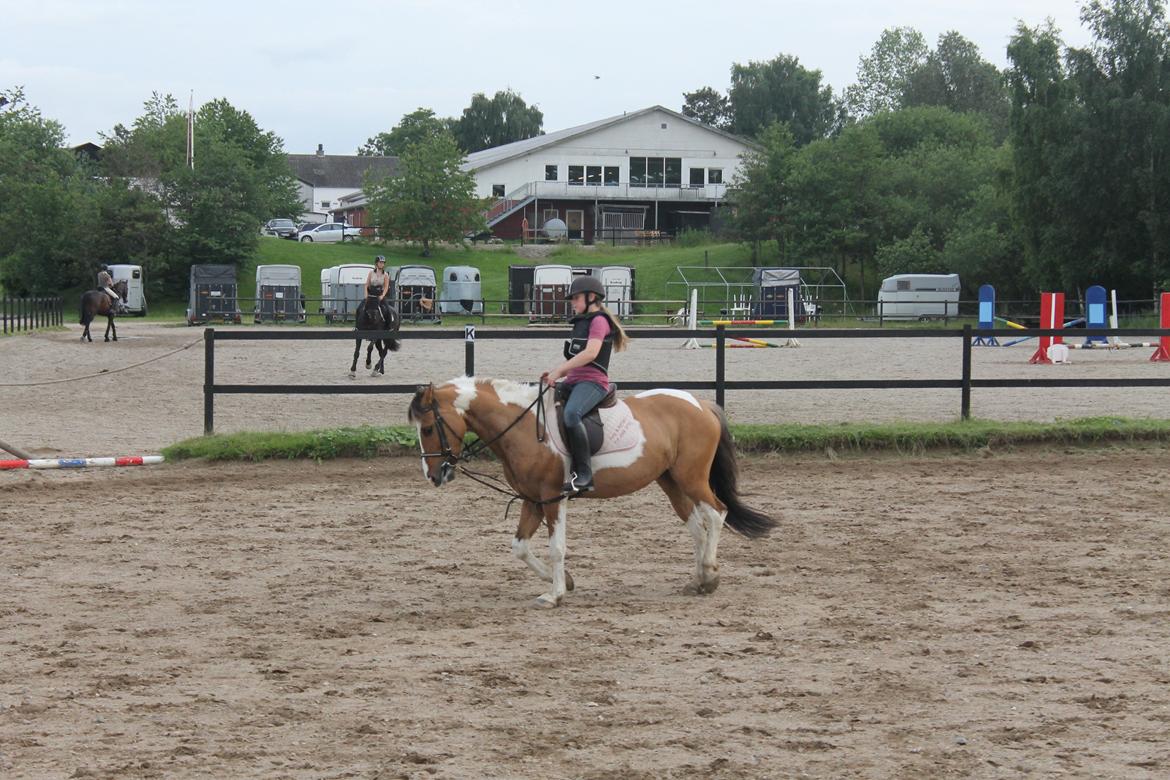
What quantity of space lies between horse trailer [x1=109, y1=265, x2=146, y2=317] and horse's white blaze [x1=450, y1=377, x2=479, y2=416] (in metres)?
43.8

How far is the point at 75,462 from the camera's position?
12.0m

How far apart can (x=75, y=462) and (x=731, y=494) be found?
22.7ft

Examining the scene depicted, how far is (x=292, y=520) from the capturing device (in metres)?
10.3

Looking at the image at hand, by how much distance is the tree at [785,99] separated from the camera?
97.1 m

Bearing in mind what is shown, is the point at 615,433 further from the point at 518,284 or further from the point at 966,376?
the point at 518,284

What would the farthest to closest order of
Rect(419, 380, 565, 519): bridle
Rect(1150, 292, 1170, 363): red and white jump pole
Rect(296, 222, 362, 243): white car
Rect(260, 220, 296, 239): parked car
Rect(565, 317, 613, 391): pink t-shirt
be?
Rect(260, 220, 296, 239): parked car, Rect(296, 222, 362, 243): white car, Rect(1150, 292, 1170, 363): red and white jump pole, Rect(565, 317, 613, 391): pink t-shirt, Rect(419, 380, 565, 519): bridle

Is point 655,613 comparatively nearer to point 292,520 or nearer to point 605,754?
point 605,754

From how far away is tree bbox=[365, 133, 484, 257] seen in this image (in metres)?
61.5

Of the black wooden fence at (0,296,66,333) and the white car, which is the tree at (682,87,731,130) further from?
the black wooden fence at (0,296,66,333)

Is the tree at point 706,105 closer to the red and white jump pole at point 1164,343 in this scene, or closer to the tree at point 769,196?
the tree at point 769,196

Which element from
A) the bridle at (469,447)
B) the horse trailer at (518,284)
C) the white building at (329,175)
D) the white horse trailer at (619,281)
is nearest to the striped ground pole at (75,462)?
the bridle at (469,447)

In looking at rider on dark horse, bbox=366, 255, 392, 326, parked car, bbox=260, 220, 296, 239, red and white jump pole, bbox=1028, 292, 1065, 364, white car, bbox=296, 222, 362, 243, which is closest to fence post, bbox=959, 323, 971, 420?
rider on dark horse, bbox=366, 255, 392, 326

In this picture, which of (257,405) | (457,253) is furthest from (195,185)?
(257,405)

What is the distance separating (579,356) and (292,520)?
3679 millimetres
